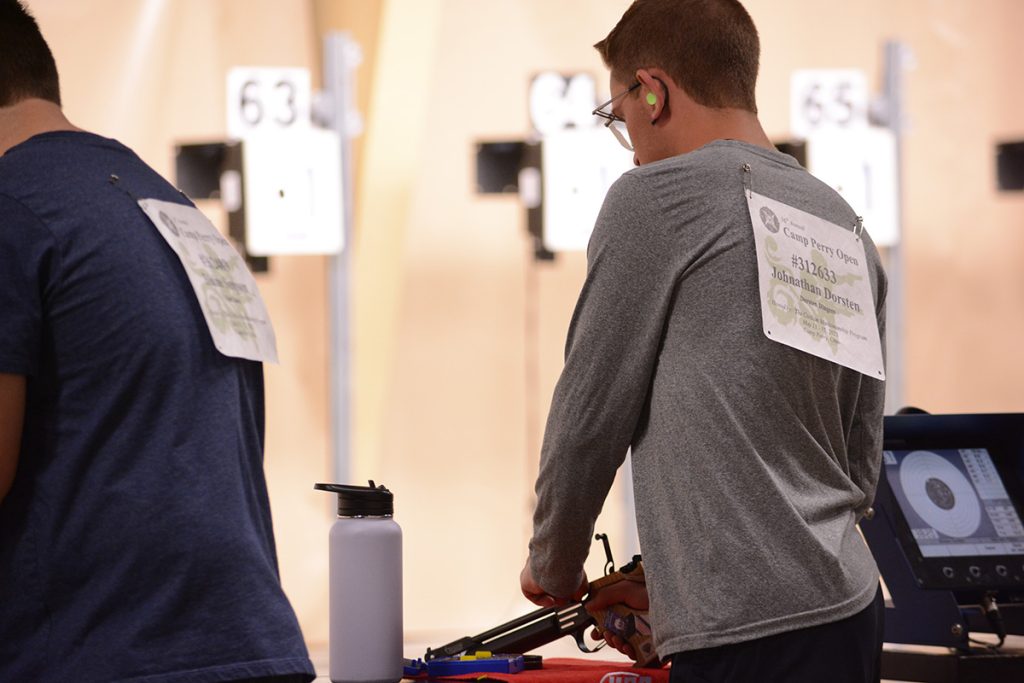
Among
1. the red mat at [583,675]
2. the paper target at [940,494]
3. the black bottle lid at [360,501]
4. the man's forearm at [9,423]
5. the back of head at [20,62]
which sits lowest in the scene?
the red mat at [583,675]

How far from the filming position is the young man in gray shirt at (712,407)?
114cm

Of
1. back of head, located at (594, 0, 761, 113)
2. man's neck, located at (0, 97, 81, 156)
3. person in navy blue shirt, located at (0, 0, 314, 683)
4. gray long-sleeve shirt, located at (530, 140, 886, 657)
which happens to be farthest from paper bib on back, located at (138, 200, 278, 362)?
back of head, located at (594, 0, 761, 113)

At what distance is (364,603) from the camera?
131cm

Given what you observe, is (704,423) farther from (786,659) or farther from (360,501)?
(360,501)

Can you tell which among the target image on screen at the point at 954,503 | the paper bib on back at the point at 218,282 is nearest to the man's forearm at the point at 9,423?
the paper bib on back at the point at 218,282

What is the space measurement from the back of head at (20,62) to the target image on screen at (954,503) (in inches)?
41.3

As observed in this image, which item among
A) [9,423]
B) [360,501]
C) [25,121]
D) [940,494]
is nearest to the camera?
[9,423]

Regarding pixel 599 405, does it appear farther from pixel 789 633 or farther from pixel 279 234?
pixel 279 234

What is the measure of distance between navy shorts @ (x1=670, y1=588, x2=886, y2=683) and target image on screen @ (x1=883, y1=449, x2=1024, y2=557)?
49 cm

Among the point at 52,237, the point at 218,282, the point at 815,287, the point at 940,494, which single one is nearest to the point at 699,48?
the point at 815,287

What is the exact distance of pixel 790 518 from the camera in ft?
3.76

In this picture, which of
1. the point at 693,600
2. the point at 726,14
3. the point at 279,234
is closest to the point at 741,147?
the point at 726,14

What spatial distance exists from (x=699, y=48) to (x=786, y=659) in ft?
1.78

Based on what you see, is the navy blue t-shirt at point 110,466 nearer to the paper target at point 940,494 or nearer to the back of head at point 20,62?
the back of head at point 20,62
